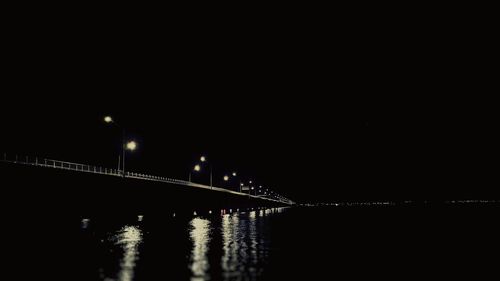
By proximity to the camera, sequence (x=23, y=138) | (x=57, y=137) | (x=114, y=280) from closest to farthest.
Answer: (x=114, y=280)
(x=23, y=138)
(x=57, y=137)

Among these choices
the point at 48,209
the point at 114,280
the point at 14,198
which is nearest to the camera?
the point at 114,280

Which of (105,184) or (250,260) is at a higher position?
(105,184)

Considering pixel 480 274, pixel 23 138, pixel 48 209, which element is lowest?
pixel 480 274

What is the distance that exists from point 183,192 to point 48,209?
51.3m

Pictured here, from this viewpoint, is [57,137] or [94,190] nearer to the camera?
[94,190]

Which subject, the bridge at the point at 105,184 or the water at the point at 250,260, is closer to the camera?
the water at the point at 250,260

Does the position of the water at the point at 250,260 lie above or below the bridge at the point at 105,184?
below

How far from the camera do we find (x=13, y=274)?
38.1 feet

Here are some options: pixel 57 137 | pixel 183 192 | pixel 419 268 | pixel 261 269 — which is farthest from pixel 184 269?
pixel 57 137

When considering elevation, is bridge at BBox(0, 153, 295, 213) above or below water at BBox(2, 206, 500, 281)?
above

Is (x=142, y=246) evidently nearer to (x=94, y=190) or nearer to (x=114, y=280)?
(x=114, y=280)

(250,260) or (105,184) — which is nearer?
(250,260)

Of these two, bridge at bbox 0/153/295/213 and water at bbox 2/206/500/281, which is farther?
bridge at bbox 0/153/295/213

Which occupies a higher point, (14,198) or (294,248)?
(14,198)
